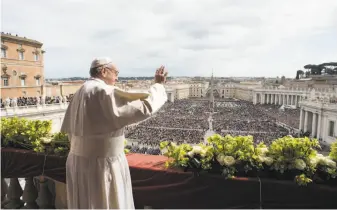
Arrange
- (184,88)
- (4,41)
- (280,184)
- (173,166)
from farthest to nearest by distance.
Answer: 1. (184,88)
2. (4,41)
3. (173,166)
4. (280,184)

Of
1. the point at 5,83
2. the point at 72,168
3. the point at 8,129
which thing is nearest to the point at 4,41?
the point at 5,83

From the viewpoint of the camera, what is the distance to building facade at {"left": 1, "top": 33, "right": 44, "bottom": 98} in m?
26.4

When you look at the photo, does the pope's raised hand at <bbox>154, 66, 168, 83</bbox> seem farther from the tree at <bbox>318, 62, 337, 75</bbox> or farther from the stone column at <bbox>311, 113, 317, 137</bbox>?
the tree at <bbox>318, 62, 337, 75</bbox>

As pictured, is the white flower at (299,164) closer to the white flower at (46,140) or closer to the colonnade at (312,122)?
the white flower at (46,140)

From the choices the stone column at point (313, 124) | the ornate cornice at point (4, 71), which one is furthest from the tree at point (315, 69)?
the ornate cornice at point (4, 71)

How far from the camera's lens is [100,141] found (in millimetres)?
2570

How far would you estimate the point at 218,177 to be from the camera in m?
3.19

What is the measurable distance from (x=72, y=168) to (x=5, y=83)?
94.1ft

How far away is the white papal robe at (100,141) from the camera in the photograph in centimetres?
238

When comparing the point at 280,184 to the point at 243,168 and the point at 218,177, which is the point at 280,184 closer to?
the point at 243,168

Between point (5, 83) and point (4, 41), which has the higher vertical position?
point (4, 41)

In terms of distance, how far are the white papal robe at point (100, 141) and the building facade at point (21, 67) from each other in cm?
2781

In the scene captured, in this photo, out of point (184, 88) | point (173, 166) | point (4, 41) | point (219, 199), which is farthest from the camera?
point (184, 88)

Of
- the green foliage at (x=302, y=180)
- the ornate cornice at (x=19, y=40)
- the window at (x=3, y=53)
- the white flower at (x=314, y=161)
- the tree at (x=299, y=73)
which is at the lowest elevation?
the green foliage at (x=302, y=180)
